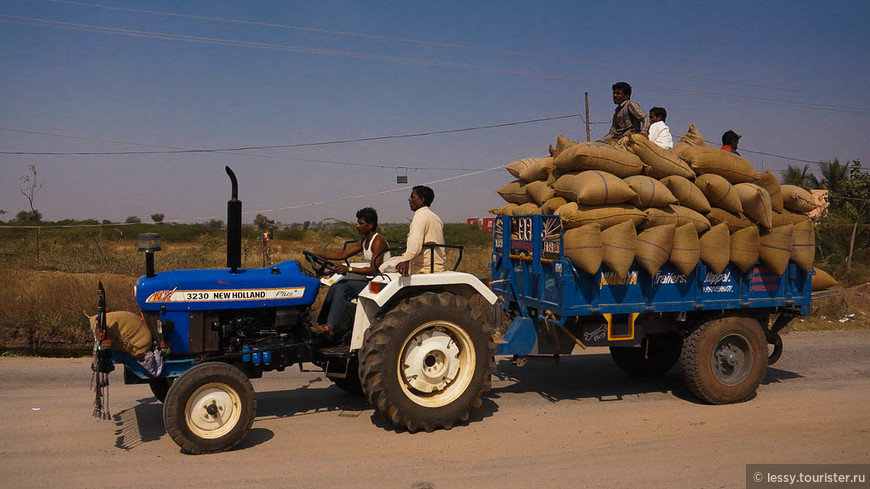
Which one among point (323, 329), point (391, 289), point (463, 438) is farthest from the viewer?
point (323, 329)

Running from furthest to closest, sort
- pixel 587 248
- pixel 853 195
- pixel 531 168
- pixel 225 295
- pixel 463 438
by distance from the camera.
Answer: pixel 853 195
pixel 531 168
pixel 587 248
pixel 463 438
pixel 225 295

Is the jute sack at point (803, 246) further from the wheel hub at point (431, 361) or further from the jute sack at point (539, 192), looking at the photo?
the wheel hub at point (431, 361)

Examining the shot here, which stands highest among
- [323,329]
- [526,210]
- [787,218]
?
[526,210]

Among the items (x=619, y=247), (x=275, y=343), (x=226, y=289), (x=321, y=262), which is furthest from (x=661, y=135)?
(x=226, y=289)

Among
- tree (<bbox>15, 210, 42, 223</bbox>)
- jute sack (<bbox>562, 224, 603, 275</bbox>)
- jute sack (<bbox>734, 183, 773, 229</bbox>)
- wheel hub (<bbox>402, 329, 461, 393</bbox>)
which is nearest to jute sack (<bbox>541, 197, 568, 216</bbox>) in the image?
jute sack (<bbox>562, 224, 603, 275</bbox>)

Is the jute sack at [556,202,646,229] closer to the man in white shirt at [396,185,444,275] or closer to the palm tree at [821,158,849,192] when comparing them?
the man in white shirt at [396,185,444,275]

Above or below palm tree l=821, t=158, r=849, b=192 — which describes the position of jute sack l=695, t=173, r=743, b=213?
below

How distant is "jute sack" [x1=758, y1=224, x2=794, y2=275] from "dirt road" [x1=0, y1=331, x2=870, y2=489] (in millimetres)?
1410

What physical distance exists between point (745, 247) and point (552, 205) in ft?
6.47

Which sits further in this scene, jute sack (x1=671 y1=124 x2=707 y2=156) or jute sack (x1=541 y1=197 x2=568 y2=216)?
jute sack (x1=671 y1=124 x2=707 y2=156)

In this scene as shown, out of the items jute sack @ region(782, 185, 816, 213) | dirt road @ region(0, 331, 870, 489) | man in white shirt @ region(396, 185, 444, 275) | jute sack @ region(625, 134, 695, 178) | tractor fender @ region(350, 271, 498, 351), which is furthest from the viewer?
jute sack @ region(782, 185, 816, 213)

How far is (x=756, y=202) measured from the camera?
6.35 metres

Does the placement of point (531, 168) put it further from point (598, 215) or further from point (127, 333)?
point (127, 333)

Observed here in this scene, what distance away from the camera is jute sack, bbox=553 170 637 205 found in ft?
19.2
